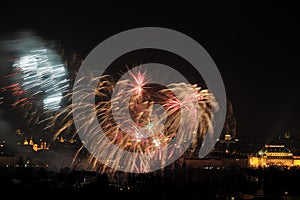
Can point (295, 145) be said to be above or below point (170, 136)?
below

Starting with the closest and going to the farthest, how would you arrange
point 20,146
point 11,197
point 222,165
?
point 11,197
point 20,146
point 222,165

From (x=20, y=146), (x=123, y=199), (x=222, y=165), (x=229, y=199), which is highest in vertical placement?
(x=123, y=199)

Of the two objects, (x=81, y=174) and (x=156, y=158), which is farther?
(x=156, y=158)

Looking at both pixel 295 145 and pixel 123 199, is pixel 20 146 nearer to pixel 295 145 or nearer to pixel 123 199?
pixel 123 199

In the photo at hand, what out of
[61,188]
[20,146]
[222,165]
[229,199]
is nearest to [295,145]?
[222,165]

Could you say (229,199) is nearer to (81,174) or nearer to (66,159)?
(81,174)

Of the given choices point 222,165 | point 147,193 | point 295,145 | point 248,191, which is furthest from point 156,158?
point 295,145

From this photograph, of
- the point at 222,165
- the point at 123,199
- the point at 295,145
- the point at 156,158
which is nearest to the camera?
the point at 123,199
